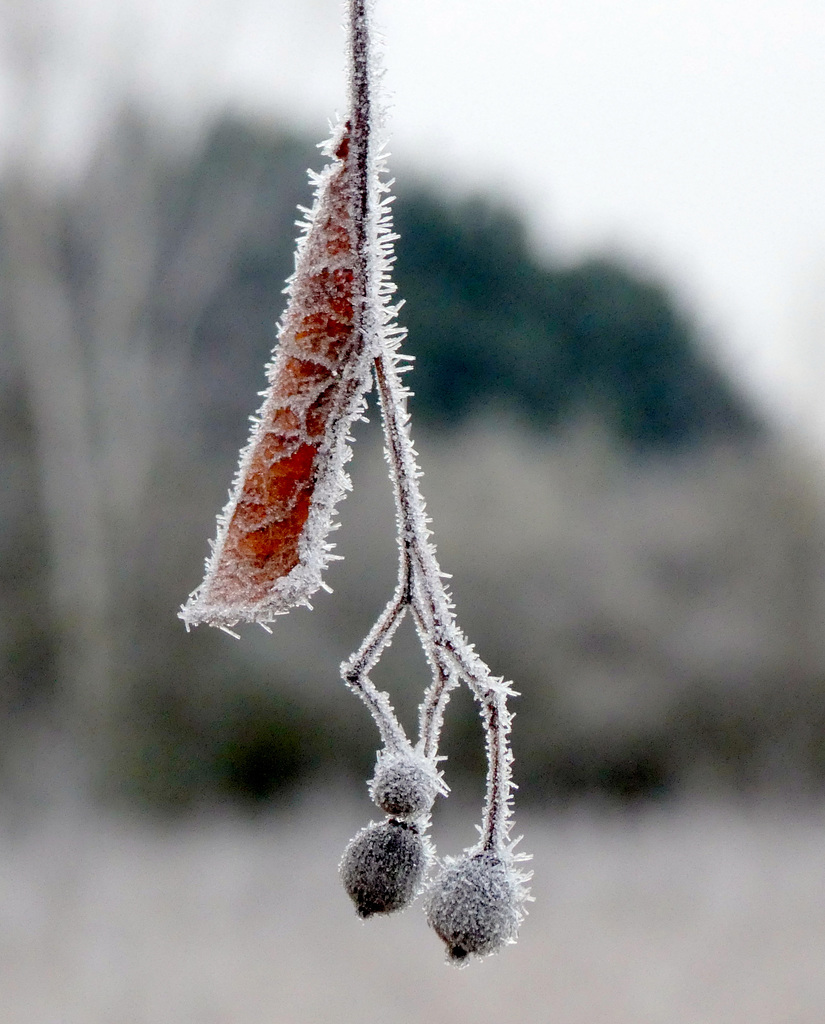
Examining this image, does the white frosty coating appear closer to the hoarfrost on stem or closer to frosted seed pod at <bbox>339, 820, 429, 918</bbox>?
the hoarfrost on stem

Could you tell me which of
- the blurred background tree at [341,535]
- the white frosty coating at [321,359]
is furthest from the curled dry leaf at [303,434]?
the blurred background tree at [341,535]

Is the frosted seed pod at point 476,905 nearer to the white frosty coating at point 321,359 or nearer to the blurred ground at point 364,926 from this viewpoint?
the white frosty coating at point 321,359

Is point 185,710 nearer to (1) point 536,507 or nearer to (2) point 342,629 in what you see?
(2) point 342,629

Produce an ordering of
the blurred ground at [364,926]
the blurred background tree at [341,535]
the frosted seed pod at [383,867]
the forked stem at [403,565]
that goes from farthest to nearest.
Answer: the blurred background tree at [341,535] < the blurred ground at [364,926] < the frosted seed pod at [383,867] < the forked stem at [403,565]

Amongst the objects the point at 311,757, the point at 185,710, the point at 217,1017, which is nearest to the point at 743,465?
the point at 311,757

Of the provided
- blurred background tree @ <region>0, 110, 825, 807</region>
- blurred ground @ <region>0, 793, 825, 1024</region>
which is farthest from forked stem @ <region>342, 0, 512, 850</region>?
blurred background tree @ <region>0, 110, 825, 807</region>

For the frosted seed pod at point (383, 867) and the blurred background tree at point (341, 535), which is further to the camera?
the blurred background tree at point (341, 535)

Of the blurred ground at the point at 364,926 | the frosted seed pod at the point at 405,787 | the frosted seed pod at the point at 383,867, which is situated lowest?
the blurred ground at the point at 364,926

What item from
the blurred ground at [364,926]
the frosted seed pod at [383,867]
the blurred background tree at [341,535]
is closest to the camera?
the frosted seed pod at [383,867]
